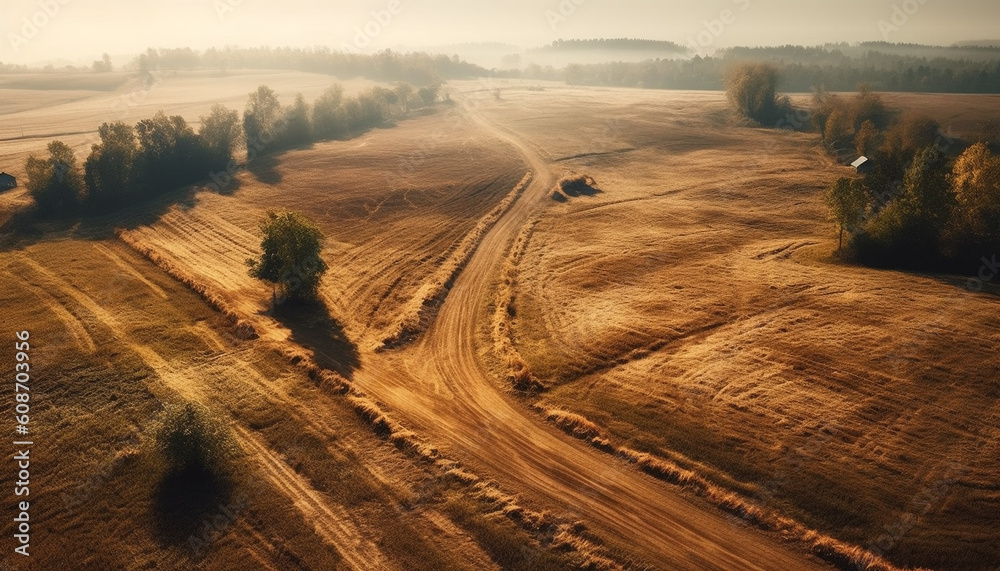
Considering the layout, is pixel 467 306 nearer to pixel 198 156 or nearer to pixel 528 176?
pixel 528 176

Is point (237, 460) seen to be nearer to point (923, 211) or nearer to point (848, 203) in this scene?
point (848, 203)

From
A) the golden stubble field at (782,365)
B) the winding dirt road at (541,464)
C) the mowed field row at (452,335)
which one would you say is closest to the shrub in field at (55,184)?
the mowed field row at (452,335)

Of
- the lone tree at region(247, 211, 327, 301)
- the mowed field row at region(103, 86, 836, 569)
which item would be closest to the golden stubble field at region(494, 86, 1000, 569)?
the mowed field row at region(103, 86, 836, 569)

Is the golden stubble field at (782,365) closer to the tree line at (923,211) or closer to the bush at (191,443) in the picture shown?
the tree line at (923,211)

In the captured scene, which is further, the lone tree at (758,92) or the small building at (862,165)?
the lone tree at (758,92)

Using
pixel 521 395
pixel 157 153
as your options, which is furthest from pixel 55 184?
pixel 521 395
